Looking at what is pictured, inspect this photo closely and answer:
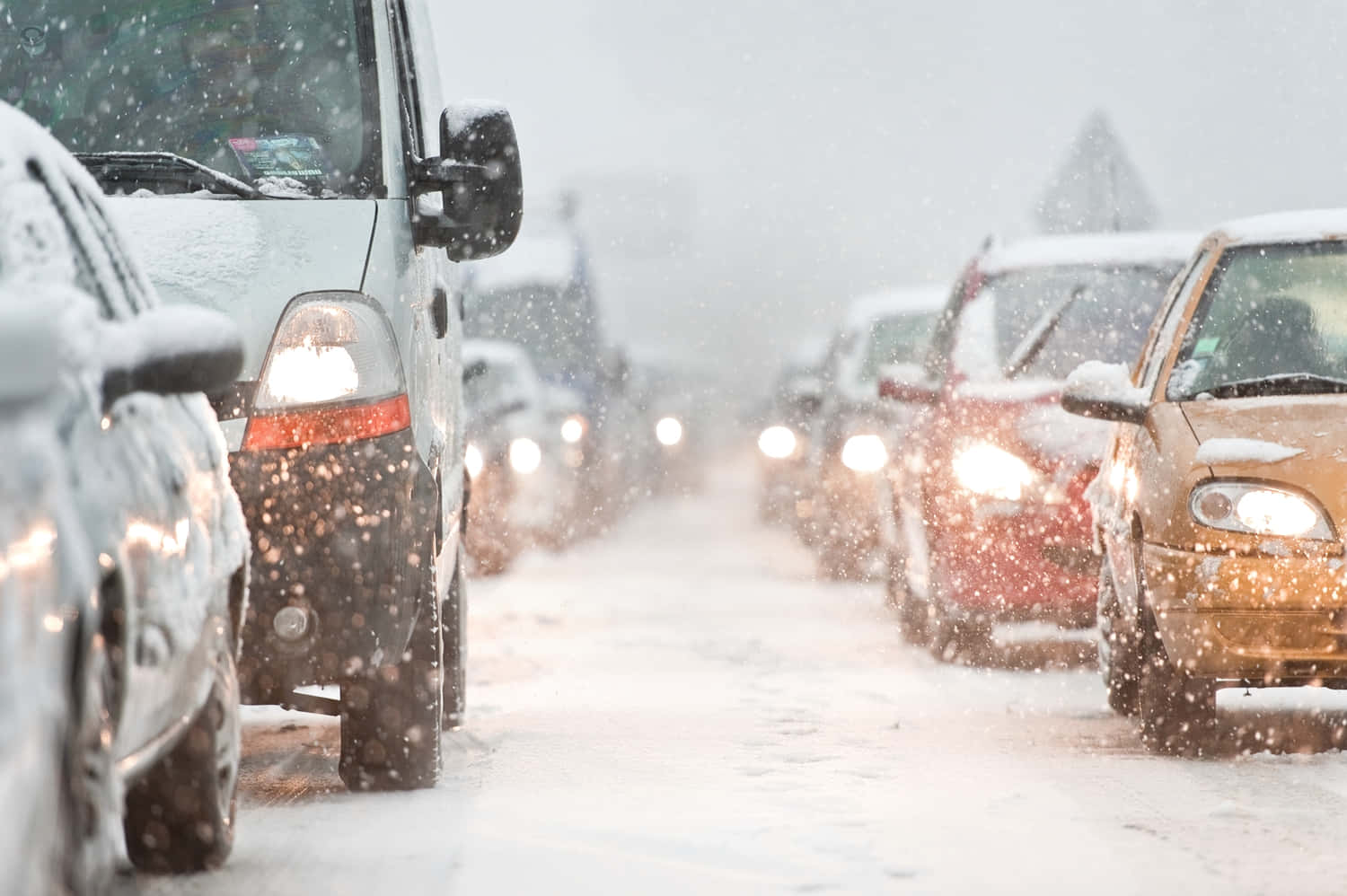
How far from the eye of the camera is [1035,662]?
10672 millimetres

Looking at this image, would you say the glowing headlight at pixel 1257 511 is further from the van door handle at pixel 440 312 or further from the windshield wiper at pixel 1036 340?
the windshield wiper at pixel 1036 340

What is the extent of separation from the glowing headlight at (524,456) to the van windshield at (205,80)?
949 cm

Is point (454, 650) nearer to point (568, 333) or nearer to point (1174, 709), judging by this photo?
point (1174, 709)

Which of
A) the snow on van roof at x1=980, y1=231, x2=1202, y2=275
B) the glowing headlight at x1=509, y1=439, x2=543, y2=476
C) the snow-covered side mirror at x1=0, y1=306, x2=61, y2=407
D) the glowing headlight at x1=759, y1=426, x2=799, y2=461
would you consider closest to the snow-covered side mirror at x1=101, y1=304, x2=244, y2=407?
the snow-covered side mirror at x1=0, y1=306, x2=61, y2=407

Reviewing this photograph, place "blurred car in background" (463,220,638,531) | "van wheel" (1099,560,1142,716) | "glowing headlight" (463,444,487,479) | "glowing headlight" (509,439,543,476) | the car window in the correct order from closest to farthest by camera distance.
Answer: "van wheel" (1099,560,1142,716) < the car window < "glowing headlight" (463,444,487,479) < "glowing headlight" (509,439,543,476) < "blurred car in background" (463,220,638,531)

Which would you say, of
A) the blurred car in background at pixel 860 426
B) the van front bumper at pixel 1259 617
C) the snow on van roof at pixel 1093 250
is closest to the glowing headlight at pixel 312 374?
the van front bumper at pixel 1259 617

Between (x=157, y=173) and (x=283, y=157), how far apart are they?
0.37 metres

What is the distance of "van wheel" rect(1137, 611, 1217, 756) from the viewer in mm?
7344

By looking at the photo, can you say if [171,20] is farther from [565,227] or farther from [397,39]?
[565,227]

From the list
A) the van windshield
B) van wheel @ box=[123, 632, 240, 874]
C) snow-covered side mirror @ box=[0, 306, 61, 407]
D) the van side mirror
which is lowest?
van wheel @ box=[123, 632, 240, 874]

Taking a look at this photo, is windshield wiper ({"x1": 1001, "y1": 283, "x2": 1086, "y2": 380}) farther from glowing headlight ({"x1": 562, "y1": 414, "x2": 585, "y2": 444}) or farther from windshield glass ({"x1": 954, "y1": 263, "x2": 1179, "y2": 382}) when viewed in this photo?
glowing headlight ({"x1": 562, "y1": 414, "x2": 585, "y2": 444})

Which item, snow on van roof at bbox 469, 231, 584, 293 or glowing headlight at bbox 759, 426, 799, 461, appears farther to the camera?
snow on van roof at bbox 469, 231, 584, 293

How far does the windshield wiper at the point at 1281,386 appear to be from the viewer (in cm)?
738

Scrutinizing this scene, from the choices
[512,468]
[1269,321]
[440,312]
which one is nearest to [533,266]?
[512,468]
